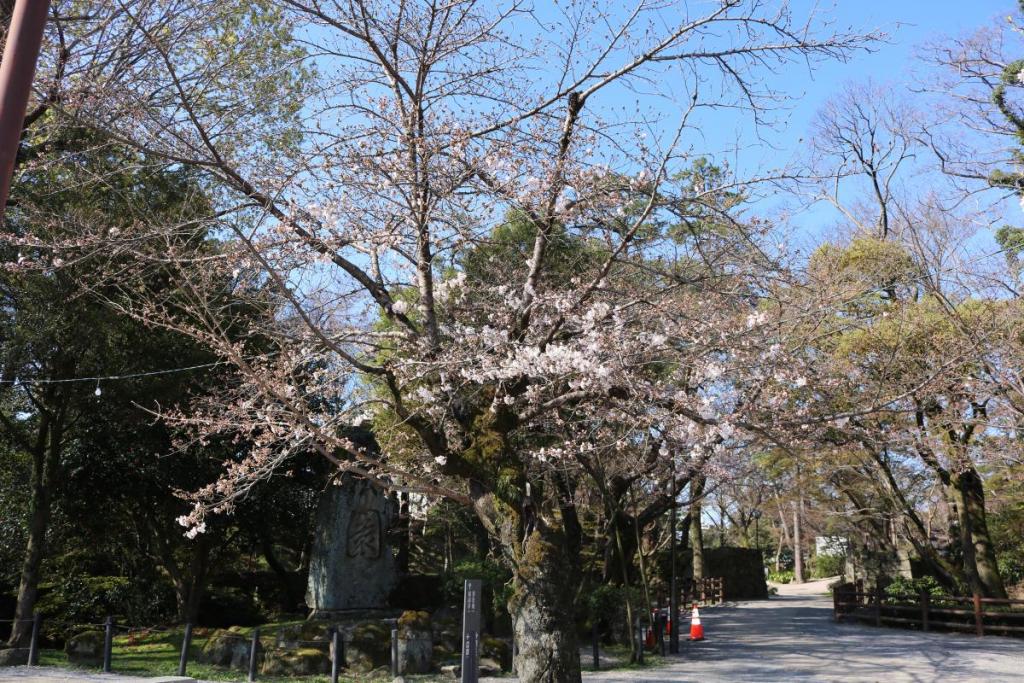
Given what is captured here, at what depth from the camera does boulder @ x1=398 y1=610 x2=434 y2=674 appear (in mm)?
11844

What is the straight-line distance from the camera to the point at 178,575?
61.6ft

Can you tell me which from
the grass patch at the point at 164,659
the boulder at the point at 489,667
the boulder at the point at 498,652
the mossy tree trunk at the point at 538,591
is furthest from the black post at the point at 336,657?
the mossy tree trunk at the point at 538,591

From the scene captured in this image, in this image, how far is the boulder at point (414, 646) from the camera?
11.8 metres

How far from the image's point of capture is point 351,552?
1491 centimetres

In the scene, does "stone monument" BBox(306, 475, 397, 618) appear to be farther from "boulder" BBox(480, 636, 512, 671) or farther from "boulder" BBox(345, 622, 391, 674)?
"boulder" BBox(480, 636, 512, 671)

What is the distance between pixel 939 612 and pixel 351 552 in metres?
14.0

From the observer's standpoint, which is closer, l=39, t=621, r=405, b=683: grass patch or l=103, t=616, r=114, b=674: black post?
l=39, t=621, r=405, b=683: grass patch

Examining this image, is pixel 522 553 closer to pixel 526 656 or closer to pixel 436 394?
pixel 526 656

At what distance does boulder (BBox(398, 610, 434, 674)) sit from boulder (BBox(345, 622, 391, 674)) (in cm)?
47

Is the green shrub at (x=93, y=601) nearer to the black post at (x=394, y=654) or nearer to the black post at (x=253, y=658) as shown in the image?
the black post at (x=253, y=658)

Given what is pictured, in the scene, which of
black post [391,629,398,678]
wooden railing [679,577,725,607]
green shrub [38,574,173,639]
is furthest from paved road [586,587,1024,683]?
green shrub [38,574,173,639]

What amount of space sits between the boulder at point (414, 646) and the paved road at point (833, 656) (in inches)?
96.4

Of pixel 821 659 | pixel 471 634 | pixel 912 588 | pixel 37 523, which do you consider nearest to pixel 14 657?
pixel 37 523

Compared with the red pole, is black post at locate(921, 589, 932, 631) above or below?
below
